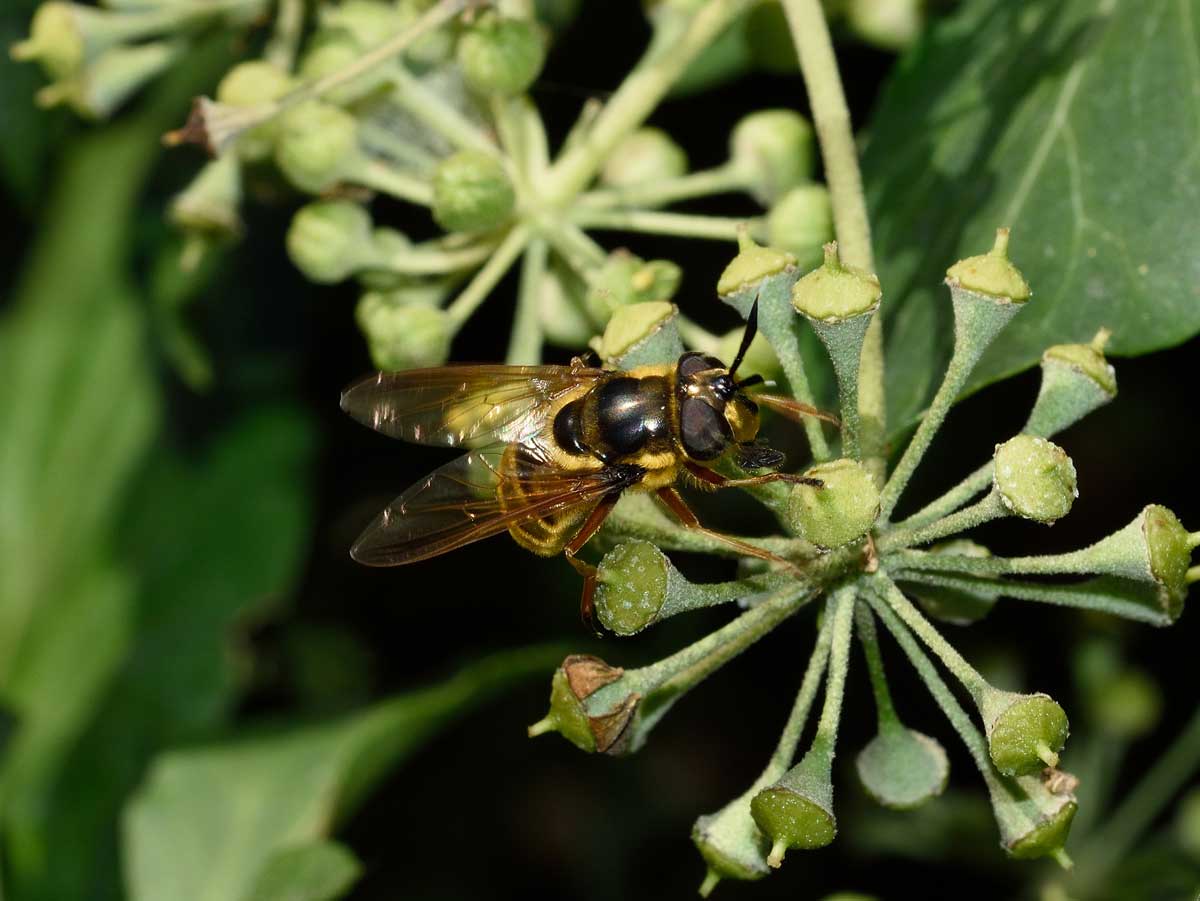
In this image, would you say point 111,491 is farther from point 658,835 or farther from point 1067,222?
point 1067,222

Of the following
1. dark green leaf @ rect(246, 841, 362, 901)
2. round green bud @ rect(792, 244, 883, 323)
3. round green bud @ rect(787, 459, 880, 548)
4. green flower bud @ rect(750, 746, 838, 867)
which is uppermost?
round green bud @ rect(792, 244, 883, 323)

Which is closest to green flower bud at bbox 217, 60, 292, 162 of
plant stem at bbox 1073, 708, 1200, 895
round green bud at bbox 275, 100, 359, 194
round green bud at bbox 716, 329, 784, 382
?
round green bud at bbox 275, 100, 359, 194

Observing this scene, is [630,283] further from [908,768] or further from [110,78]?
[110,78]

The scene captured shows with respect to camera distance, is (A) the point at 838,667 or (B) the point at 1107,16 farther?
(B) the point at 1107,16

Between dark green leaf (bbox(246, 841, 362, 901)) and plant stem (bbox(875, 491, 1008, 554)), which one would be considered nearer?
plant stem (bbox(875, 491, 1008, 554))

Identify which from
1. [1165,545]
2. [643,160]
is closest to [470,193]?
[643,160]

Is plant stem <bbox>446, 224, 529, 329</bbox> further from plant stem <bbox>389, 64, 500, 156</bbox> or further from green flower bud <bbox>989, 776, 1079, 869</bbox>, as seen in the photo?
green flower bud <bbox>989, 776, 1079, 869</bbox>

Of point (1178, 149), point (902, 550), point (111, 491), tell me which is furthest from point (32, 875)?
point (1178, 149)
